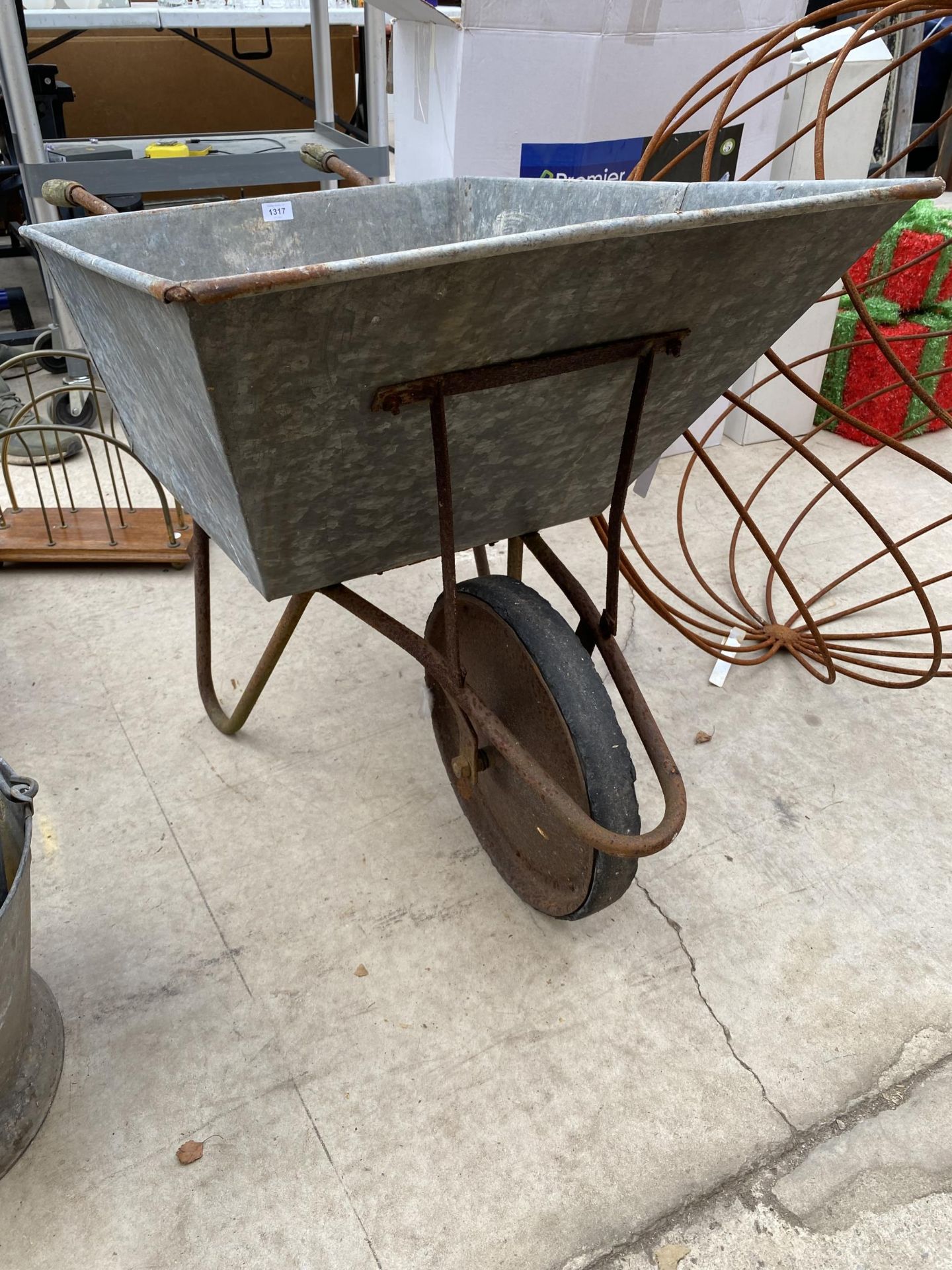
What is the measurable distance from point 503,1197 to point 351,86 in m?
6.40

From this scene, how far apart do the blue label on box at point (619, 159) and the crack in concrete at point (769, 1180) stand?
6.86 ft

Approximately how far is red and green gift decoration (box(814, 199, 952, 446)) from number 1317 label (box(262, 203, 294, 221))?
2.23m

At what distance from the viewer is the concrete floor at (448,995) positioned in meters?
1.17

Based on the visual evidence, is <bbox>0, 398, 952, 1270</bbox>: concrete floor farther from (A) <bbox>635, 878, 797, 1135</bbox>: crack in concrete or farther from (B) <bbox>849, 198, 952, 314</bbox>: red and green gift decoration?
(B) <bbox>849, 198, 952, 314</bbox>: red and green gift decoration

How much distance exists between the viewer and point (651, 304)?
103 cm

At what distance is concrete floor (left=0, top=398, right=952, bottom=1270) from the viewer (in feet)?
3.84

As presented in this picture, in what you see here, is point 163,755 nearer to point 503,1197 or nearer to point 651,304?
point 503,1197

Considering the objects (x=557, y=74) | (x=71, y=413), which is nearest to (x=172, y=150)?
(x=71, y=413)

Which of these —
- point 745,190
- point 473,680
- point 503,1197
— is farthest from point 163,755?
point 745,190

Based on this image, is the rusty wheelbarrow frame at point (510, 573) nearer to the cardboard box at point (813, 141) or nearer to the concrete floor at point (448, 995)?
the concrete floor at point (448, 995)

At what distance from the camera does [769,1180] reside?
1.21m

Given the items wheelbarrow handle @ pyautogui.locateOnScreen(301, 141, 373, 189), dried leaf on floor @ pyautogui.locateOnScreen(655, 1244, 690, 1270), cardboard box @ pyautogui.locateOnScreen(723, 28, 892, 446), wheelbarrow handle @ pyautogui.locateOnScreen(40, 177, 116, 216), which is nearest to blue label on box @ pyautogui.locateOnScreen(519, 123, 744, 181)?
cardboard box @ pyautogui.locateOnScreen(723, 28, 892, 446)

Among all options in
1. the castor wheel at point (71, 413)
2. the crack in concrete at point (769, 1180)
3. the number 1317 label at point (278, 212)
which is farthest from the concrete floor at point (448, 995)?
the castor wheel at point (71, 413)

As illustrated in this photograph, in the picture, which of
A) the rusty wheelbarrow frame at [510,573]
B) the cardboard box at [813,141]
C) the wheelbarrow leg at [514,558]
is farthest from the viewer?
the cardboard box at [813,141]
